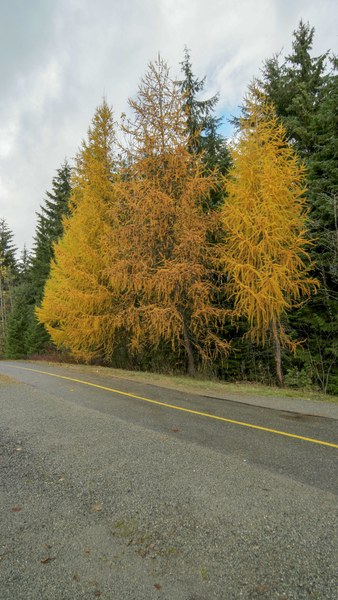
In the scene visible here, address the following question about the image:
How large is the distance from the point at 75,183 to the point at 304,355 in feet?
45.8

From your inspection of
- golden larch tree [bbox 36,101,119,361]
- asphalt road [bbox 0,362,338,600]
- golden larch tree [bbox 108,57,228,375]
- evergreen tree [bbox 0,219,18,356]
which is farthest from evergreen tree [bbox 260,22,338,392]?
evergreen tree [bbox 0,219,18,356]

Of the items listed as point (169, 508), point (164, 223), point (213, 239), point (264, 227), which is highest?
point (164, 223)

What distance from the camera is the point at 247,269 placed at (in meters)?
10.4

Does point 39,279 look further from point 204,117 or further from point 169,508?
point 169,508

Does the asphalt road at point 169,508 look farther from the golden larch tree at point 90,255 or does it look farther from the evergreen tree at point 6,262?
the evergreen tree at point 6,262

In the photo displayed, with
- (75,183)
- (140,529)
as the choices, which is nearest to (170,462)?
(140,529)

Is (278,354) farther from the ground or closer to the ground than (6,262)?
closer to the ground

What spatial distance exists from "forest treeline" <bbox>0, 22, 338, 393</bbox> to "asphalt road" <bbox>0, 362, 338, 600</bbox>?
583 cm

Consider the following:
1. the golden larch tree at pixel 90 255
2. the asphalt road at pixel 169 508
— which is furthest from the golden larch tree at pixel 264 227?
the golden larch tree at pixel 90 255

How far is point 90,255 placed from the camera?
580 inches

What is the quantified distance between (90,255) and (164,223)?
462 centimetres

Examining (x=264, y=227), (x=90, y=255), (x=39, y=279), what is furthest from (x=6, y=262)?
(x=264, y=227)

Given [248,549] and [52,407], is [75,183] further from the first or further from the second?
[248,549]

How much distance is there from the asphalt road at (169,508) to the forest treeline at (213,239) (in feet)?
19.1
